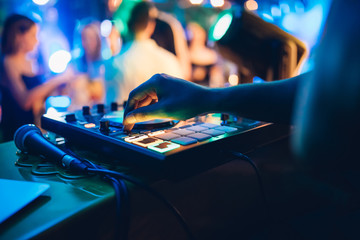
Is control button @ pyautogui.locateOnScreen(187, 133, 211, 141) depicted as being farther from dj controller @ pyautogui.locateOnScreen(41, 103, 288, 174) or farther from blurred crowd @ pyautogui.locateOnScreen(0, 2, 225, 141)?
blurred crowd @ pyautogui.locateOnScreen(0, 2, 225, 141)

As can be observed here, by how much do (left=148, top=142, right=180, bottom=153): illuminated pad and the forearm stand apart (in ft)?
0.47

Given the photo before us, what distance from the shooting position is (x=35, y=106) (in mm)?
1919

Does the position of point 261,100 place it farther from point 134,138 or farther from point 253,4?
point 253,4

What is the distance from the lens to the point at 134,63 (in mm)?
1799

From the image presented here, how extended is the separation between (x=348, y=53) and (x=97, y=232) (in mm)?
371

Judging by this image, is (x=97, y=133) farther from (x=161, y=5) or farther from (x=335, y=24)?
(x=161, y=5)

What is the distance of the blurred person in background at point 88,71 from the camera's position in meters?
2.30

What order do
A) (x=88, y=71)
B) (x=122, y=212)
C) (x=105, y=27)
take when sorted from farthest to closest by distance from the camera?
(x=88, y=71) < (x=105, y=27) < (x=122, y=212)

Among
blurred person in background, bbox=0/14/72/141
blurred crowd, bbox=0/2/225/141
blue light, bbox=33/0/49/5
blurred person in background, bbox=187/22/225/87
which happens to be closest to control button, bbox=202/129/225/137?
blurred crowd, bbox=0/2/225/141

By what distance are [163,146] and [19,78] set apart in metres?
1.96

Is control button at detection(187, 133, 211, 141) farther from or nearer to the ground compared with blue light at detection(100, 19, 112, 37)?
nearer to the ground

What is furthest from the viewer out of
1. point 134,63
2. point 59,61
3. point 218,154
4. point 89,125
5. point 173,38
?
point 173,38

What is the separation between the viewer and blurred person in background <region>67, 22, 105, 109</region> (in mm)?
2299

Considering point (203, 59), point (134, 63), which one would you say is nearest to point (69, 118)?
point (134, 63)
